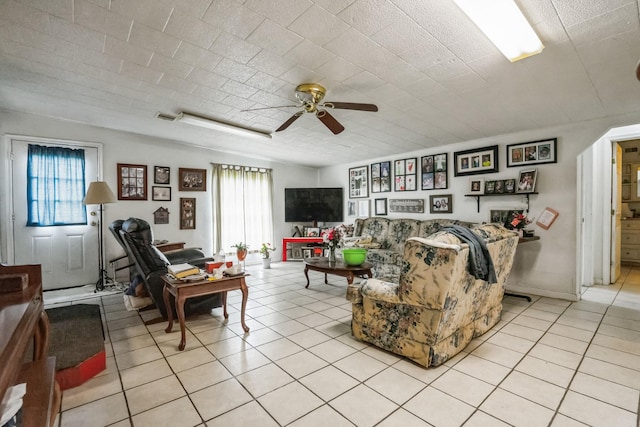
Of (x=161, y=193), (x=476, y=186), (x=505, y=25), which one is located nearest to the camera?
(x=505, y=25)

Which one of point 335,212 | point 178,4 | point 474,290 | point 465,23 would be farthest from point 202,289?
point 335,212

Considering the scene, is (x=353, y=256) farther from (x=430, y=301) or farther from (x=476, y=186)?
(x=476, y=186)

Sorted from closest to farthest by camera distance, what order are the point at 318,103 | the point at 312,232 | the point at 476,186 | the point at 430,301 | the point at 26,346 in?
the point at 26,346 → the point at 430,301 → the point at 318,103 → the point at 476,186 → the point at 312,232

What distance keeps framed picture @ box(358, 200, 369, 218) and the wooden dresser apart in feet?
17.1

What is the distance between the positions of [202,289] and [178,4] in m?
2.11

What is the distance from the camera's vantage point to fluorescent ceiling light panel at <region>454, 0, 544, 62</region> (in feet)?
5.52

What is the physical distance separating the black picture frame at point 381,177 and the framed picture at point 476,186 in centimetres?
154

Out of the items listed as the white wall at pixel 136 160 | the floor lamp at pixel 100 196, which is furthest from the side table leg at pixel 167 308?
the white wall at pixel 136 160

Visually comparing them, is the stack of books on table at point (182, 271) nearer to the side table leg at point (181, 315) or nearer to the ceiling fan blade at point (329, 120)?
the side table leg at point (181, 315)

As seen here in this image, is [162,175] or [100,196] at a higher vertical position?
[162,175]

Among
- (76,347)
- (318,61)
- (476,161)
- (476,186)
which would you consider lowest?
(76,347)

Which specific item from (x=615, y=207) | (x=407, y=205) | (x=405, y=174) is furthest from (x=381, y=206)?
(x=615, y=207)

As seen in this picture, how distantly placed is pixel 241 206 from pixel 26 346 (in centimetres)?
515

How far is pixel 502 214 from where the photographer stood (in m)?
4.23
